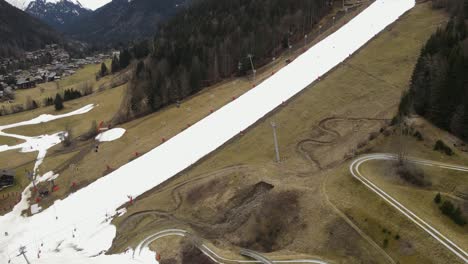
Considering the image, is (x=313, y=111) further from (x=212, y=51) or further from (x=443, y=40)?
(x=212, y=51)

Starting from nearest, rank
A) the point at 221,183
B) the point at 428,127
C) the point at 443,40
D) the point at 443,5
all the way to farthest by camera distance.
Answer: the point at 428,127 < the point at 221,183 < the point at 443,40 < the point at 443,5

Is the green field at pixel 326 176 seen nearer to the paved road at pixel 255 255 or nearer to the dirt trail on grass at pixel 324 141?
the dirt trail on grass at pixel 324 141

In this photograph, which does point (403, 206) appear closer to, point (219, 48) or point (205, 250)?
point (205, 250)

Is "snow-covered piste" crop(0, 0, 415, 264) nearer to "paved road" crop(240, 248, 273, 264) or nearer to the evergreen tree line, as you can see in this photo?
"paved road" crop(240, 248, 273, 264)

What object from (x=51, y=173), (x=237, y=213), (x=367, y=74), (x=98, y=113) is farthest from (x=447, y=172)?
(x=98, y=113)

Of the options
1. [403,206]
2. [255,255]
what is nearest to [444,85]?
[403,206]

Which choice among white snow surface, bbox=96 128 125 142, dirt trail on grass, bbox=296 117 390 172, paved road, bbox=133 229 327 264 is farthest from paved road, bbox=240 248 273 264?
white snow surface, bbox=96 128 125 142
